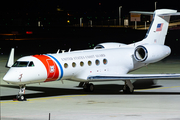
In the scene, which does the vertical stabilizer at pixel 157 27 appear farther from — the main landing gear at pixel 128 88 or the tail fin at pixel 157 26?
the main landing gear at pixel 128 88

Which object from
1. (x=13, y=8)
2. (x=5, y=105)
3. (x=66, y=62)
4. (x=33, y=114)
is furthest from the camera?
(x=13, y=8)

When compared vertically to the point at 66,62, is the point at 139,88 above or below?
below

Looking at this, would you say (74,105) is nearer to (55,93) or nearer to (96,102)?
(96,102)

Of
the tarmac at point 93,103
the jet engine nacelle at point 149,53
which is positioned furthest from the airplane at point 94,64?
the tarmac at point 93,103

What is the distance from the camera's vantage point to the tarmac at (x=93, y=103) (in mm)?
16391

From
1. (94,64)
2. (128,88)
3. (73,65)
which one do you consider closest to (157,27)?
(128,88)

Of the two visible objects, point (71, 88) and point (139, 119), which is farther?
point (71, 88)

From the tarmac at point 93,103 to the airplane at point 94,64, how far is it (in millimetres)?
984

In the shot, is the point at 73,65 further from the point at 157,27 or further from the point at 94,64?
the point at 157,27

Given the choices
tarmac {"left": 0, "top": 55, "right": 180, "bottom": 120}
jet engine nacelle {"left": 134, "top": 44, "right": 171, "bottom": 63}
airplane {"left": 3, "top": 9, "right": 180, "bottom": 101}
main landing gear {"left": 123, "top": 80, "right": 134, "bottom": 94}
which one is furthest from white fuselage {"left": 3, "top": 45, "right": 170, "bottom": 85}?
main landing gear {"left": 123, "top": 80, "right": 134, "bottom": 94}

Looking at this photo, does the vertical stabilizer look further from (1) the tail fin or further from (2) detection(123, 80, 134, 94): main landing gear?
(2) detection(123, 80, 134, 94): main landing gear

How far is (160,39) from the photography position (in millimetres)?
28203

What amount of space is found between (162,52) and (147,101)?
6.88 meters

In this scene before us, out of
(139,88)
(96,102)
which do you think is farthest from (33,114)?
(139,88)
